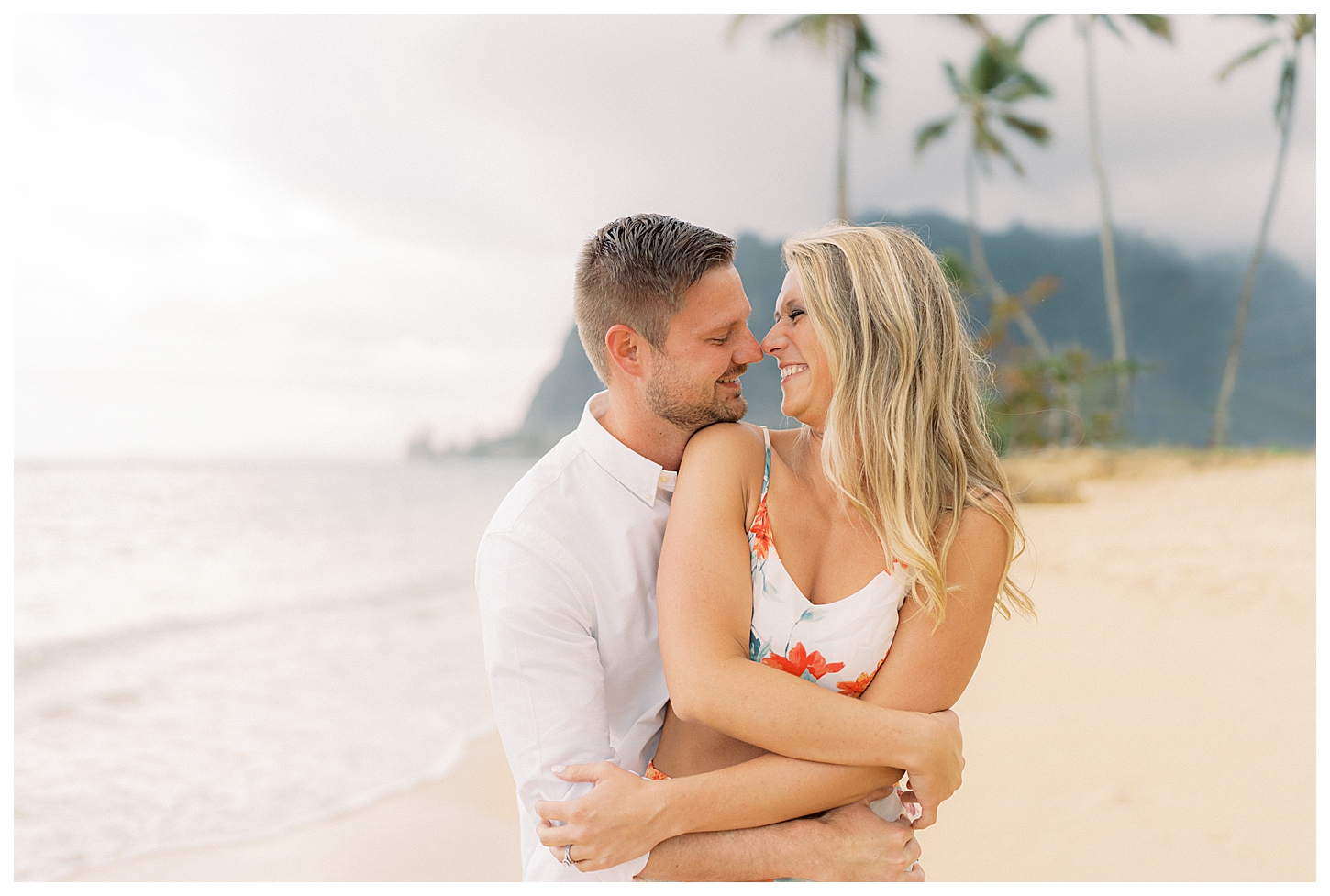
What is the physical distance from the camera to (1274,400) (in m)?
24.6

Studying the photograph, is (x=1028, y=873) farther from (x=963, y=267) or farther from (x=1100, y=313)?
(x=1100, y=313)

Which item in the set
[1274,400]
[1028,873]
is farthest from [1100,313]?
[1028,873]

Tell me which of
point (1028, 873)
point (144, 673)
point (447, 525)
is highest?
point (1028, 873)

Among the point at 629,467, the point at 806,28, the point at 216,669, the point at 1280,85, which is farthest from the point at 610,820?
the point at 1280,85

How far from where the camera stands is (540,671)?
170cm

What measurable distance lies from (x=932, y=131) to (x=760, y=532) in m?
22.0

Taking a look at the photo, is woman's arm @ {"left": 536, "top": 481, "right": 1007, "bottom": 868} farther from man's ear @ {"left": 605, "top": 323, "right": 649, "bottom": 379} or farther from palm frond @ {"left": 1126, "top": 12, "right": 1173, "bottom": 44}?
palm frond @ {"left": 1126, "top": 12, "right": 1173, "bottom": 44}

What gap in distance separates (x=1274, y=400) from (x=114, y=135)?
32.0 meters

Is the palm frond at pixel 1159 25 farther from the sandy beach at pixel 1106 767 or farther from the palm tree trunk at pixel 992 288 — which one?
the sandy beach at pixel 1106 767

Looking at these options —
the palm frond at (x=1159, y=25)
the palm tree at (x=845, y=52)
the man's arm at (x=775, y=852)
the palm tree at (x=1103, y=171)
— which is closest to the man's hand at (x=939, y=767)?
the man's arm at (x=775, y=852)

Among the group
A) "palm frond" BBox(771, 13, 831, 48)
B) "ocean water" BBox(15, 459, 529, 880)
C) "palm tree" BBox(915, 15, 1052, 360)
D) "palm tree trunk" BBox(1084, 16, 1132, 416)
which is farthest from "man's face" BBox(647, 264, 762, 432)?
"palm tree trunk" BBox(1084, 16, 1132, 416)

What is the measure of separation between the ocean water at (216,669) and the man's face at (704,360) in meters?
4.25

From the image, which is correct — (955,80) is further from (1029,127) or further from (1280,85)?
(1280,85)

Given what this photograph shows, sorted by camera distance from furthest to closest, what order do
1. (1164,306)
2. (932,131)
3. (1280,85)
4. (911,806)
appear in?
(1164,306) < (932,131) < (1280,85) < (911,806)
